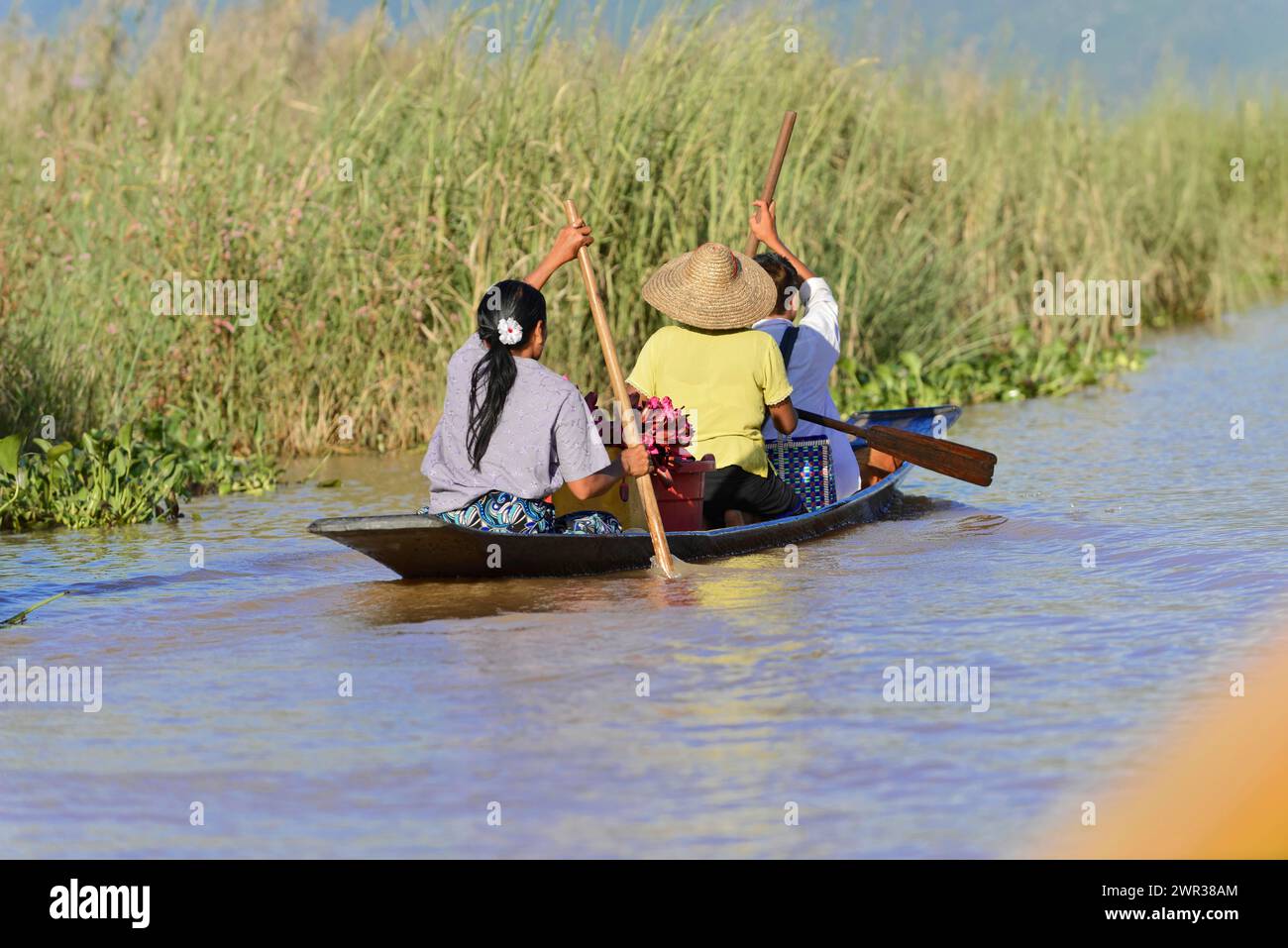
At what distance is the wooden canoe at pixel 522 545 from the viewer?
754 cm

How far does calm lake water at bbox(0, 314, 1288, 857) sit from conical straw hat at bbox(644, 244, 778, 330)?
3.62ft

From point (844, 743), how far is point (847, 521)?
4082 millimetres

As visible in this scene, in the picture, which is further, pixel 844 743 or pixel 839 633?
pixel 839 633

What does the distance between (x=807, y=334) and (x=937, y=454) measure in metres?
0.89

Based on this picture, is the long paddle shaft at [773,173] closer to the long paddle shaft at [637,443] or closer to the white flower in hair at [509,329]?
A: the long paddle shaft at [637,443]

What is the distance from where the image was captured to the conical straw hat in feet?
28.8

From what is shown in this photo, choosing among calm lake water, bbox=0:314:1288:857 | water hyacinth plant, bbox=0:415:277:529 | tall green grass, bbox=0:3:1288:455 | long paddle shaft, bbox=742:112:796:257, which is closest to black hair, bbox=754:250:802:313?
Answer: long paddle shaft, bbox=742:112:796:257

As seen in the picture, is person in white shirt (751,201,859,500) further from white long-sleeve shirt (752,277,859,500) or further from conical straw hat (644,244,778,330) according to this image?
conical straw hat (644,244,778,330)

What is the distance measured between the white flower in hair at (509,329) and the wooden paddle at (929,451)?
2185mm

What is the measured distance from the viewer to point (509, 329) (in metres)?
7.72
